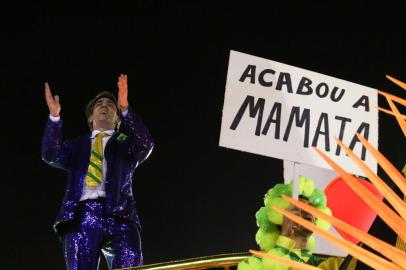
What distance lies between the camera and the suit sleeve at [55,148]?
9.20 feet

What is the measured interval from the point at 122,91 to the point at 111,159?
11.3 inches

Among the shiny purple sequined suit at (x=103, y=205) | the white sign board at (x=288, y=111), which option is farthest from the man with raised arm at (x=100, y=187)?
the white sign board at (x=288, y=111)

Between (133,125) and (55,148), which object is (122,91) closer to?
(133,125)

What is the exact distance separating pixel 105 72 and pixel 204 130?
997 mm

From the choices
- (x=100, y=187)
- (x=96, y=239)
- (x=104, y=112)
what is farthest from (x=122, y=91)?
(x=96, y=239)

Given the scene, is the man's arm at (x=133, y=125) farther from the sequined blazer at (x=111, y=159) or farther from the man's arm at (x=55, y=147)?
the man's arm at (x=55, y=147)

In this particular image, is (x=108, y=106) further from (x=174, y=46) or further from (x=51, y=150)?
(x=174, y=46)

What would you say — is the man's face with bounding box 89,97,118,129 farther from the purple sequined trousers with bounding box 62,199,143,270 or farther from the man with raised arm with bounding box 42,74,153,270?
the purple sequined trousers with bounding box 62,199,143,270

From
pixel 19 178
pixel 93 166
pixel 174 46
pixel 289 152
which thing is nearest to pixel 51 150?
pixel 93 166

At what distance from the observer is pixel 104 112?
2898 millimetres

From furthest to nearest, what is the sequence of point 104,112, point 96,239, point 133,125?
point 104,112
point 133,125
point 96,239

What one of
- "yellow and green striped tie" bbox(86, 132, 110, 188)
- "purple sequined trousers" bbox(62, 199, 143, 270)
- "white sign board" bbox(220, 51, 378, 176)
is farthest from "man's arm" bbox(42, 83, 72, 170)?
"white sign board" bbox(220, 51, 378, 176)

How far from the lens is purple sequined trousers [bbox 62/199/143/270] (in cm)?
260

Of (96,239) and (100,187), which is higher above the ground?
(100,187)
